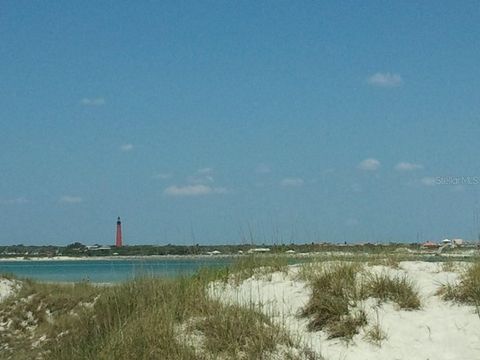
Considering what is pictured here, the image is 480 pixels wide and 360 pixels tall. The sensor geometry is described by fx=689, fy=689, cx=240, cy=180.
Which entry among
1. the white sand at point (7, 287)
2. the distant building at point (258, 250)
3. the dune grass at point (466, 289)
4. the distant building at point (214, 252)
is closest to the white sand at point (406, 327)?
the dune grass at point (466, 289)

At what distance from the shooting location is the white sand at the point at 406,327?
10617mm

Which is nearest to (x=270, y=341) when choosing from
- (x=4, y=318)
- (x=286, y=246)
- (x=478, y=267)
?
(x=478, y=267)

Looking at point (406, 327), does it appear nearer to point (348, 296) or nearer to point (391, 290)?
point (391, 290)

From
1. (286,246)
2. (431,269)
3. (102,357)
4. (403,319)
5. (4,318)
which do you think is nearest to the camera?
(102,357)

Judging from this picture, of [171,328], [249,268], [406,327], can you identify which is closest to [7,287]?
[249,268]

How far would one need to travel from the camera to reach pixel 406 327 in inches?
445

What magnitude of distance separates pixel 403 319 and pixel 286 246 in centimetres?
477

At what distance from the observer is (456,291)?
1196cm

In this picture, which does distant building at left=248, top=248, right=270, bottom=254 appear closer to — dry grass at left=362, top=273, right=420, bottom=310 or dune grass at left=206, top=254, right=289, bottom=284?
dune grass at left=206, top=254, right=289, bottom=284

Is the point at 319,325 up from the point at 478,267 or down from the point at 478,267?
down

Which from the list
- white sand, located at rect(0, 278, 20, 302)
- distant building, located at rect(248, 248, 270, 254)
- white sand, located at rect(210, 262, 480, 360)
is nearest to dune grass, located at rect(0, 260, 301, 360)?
white sand, located at rect(210, 262, 480, 360)

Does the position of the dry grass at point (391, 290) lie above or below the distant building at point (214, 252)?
below

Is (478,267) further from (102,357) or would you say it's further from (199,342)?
(102,357)

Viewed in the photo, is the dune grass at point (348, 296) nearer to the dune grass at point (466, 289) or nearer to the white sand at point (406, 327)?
the white sand at point (406, 327)
